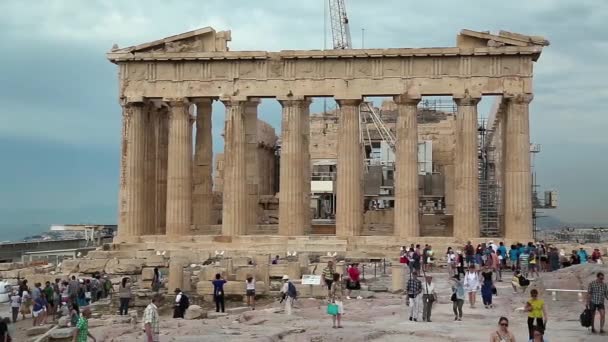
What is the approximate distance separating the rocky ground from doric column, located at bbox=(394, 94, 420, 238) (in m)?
16.6

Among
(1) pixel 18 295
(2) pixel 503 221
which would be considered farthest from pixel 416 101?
(1) pixel 18 295

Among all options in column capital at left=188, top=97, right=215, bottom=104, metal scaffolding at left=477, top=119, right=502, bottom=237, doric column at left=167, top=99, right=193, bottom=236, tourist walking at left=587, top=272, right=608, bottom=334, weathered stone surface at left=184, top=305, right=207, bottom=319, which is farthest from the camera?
metal scaffolding at left=477, top=119, right=502, bottom=237

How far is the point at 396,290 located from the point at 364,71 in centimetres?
1896

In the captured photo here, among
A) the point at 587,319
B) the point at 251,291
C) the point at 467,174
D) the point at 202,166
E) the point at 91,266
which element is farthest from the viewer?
the point at 202,166

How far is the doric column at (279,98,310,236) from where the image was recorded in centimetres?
4859

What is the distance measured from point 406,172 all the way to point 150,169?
15918 mm

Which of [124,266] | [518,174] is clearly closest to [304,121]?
[518,174]

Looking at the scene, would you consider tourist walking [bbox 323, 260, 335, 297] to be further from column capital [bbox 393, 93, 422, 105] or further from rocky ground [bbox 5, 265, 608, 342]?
column capital [bbox 393, 93, 422, 105]

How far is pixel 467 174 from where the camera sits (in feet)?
155

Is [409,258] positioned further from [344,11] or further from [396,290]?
[344,11]

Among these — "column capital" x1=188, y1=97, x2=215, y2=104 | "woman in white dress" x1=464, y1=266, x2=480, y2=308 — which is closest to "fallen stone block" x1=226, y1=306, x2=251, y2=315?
"woman in white dress" x1=464, y1=266, x2=480, y2=308

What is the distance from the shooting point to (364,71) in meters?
48.5

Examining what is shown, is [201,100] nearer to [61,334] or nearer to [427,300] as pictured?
[427,300]

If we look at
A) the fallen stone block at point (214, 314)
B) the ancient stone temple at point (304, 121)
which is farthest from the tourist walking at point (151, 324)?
the ancient stone temple at point (304, 121)
